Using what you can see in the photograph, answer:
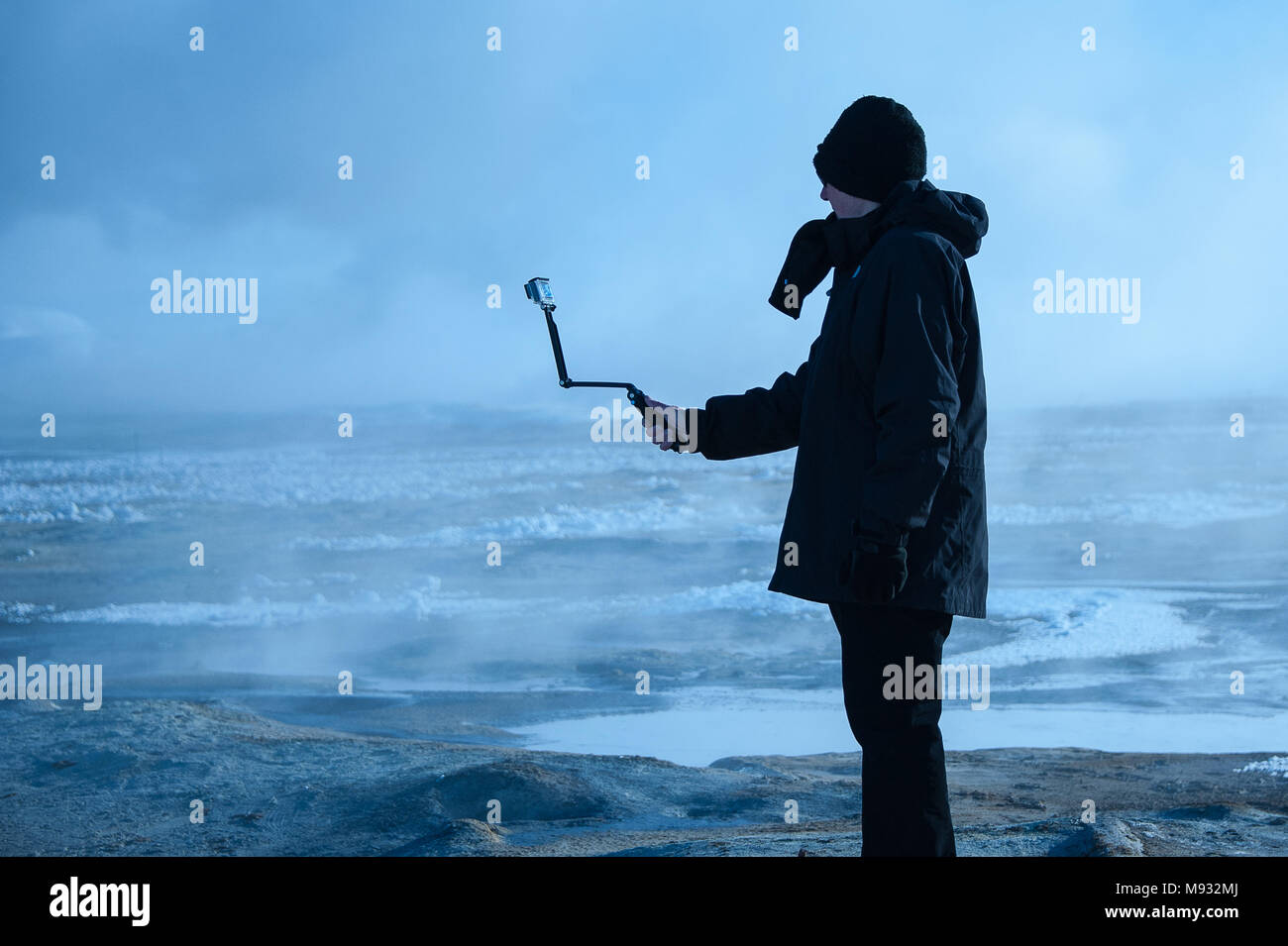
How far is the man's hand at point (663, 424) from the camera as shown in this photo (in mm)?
2635

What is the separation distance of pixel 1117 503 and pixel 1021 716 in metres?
9.61

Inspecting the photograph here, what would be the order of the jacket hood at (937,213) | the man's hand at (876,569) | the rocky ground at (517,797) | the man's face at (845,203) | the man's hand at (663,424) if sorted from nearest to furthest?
the man's hand at (876,569) < the jacket hood at (937,213) < the man's face at (845,203) < the man's hand at (663,424) < the rocky ground at (517,797)

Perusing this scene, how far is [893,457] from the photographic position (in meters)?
2.10

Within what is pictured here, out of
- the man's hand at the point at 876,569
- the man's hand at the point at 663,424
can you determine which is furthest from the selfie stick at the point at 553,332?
the man's hand at the point at 876,569

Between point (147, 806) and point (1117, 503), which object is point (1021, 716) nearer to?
point (147, 806)

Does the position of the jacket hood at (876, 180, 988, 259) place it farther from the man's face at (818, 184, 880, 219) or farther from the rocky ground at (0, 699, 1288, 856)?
the rocky ground at (0, 699, 1288, 856)

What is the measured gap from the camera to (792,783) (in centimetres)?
414

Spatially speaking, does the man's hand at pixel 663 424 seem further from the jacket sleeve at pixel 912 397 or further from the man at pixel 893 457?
the jacket sleeve at pixel 912 397

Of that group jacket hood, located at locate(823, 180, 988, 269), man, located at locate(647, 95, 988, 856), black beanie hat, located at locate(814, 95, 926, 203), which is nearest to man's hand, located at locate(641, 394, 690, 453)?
man, located at locate(647, 95, 988, 856)

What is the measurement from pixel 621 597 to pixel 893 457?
735 centimetres

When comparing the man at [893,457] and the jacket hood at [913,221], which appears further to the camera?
the jacket hood at [913,221]

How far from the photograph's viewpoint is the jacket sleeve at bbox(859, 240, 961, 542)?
2092mm

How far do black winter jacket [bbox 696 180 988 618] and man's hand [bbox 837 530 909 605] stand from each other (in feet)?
0.06
